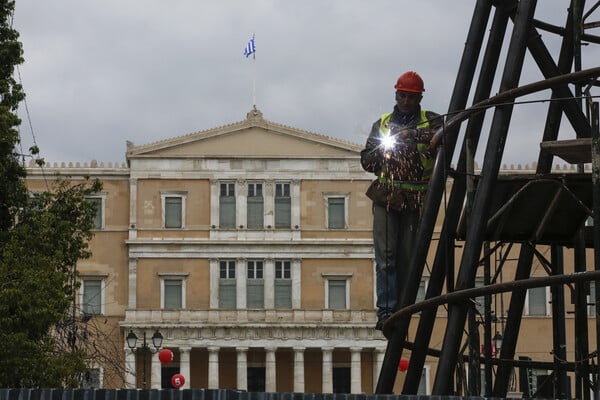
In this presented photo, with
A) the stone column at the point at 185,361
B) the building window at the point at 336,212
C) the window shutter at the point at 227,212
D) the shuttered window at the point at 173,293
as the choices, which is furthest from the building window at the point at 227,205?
the stone column at the point at 185,361

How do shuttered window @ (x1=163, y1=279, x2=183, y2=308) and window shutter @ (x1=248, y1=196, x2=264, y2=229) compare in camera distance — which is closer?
shuttered window @ (x1=163, y1=279, x2=183, y2=308)

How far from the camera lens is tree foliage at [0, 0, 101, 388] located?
26.2m

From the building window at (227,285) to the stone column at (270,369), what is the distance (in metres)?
2.64

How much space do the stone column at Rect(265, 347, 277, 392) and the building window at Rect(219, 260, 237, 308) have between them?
8.65 feet

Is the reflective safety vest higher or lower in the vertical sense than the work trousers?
higher

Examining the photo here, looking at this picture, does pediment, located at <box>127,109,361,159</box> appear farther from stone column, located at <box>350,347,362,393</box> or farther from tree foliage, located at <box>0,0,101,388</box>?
tree foliage, located at <box>0,0,101,388</box>

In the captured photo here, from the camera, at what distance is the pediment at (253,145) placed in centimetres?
5934

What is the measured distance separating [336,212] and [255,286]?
15.1ft

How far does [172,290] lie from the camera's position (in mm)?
59500

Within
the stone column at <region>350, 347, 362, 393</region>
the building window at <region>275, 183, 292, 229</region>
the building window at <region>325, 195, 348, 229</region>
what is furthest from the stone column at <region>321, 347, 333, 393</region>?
the building window at <region>275, 183, 292, 229</region>

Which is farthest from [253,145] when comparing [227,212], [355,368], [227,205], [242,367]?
[355,368]

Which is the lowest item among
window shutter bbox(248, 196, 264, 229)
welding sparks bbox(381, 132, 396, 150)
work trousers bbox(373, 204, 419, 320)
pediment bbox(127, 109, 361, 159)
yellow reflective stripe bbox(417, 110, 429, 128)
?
work trousers bbox(373, 204, 419, 320)

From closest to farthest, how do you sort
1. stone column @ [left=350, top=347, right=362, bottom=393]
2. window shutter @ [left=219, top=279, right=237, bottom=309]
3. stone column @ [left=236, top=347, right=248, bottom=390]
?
1. stone column @ [left=236, top=347, right=248, bottom=390]
2. stone column @ [left=350, top=347, right=362, bottom=393]
3. window shutter @ [left=219, top=279, right=237, bottom=309]

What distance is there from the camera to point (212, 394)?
8.99 m
